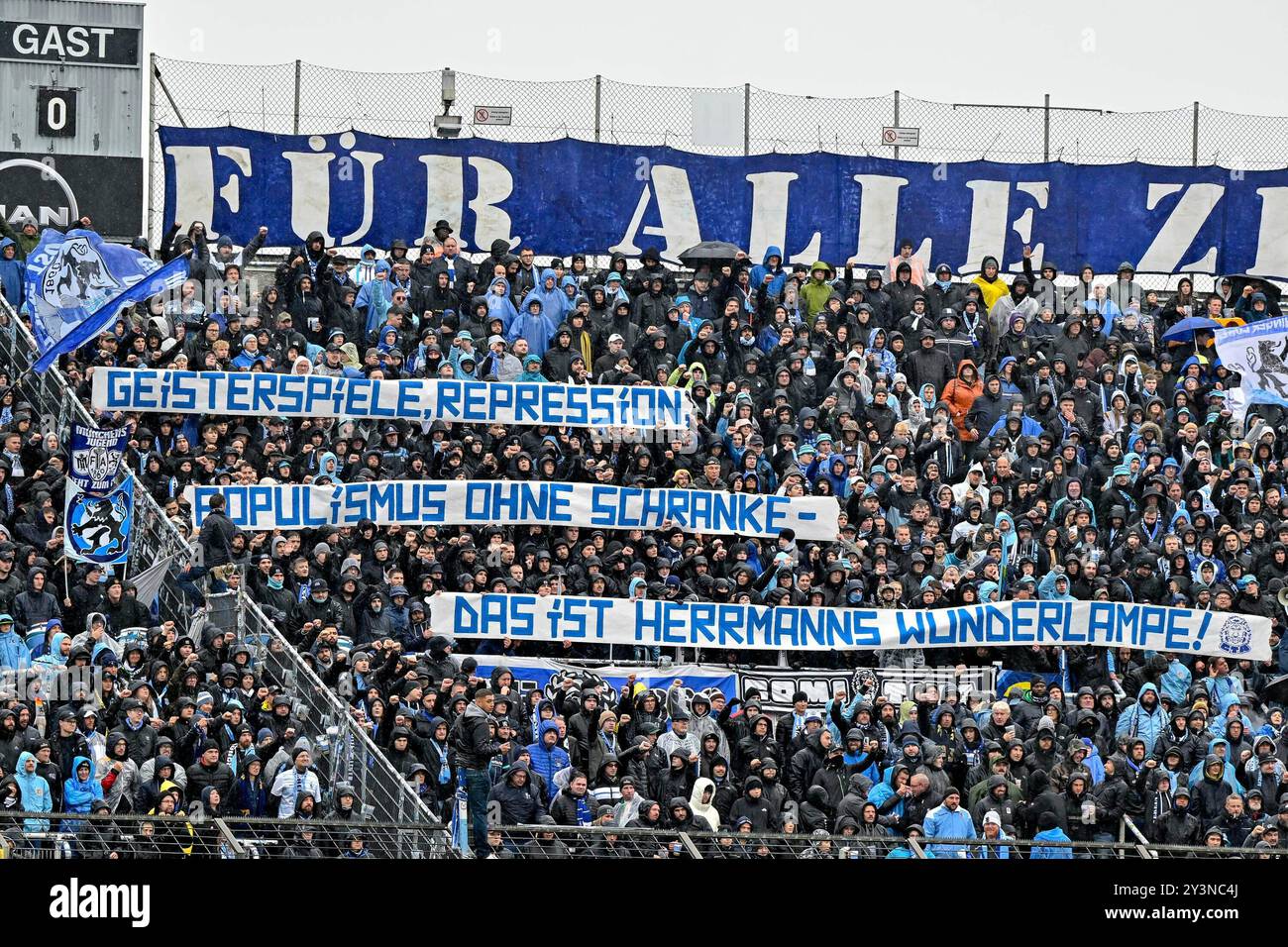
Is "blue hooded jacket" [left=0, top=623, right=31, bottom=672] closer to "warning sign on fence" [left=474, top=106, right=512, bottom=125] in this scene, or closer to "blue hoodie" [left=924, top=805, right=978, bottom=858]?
"blue hoodie" [left=924, top=805, right=978, bottom=858]

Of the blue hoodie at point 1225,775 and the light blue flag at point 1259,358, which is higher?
the light blue flag at point 1259,358

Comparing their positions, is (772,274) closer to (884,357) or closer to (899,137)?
(884,357)

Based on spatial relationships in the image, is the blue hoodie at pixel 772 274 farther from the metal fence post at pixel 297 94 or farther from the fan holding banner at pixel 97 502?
the fan holding banner at pixel 97 502

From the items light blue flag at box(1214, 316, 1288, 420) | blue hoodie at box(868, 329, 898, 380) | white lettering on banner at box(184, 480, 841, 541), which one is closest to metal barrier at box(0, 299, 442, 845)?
white lettering on banner at box(184, 480, 841, 541)

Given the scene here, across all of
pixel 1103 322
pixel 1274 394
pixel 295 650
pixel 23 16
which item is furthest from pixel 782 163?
pixel 295 650

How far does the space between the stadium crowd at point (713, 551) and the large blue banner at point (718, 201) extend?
716 millimetres

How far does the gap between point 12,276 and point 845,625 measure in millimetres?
9758

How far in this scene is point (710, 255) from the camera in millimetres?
28359

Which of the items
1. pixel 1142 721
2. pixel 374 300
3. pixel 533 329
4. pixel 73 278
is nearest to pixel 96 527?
pixel 73 278

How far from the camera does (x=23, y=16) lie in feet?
100

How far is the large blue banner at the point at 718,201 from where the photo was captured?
29.6 meters

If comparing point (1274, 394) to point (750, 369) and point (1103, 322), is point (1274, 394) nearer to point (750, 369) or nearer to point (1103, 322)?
point (1103, 322)

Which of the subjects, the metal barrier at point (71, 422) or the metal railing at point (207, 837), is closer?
the metal railing at point (207, 837)
